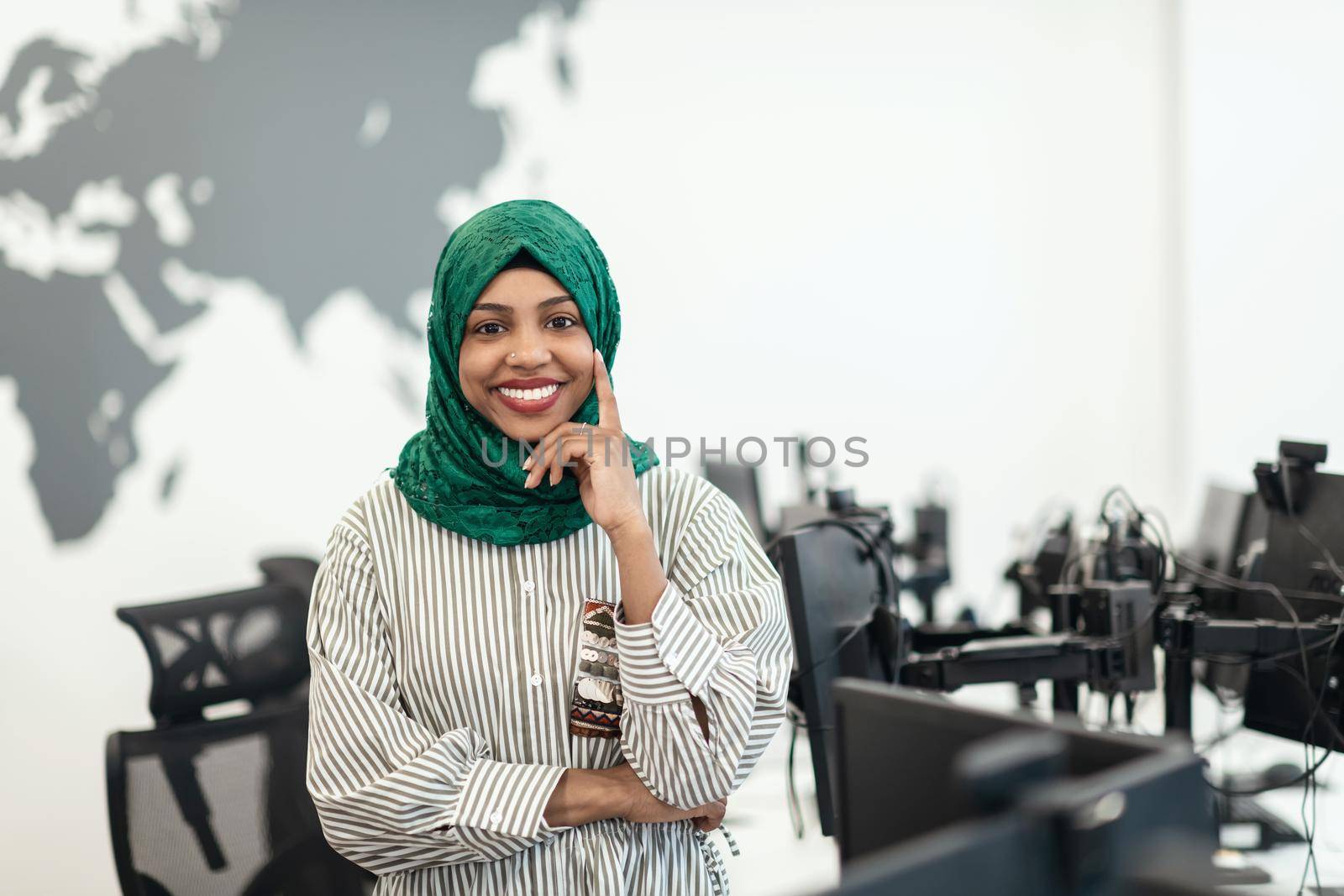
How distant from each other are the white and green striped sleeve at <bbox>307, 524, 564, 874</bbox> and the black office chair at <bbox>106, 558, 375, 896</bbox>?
607mm

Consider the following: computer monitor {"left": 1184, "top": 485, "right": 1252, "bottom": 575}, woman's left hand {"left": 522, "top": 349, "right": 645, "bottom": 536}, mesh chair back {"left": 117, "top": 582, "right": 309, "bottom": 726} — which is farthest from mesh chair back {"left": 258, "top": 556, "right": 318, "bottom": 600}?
computer monitor {"left": 1184, "top": 485, "right": 1252, "bottom": 575}

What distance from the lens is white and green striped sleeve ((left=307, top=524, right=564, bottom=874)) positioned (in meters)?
1.24

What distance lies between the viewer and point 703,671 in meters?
1.26

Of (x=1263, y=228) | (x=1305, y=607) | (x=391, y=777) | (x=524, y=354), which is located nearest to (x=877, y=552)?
(x=1305, y=607)

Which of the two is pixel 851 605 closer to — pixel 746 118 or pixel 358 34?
pixel 358 34

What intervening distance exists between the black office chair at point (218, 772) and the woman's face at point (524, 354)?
872 mm

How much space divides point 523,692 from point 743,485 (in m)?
2.55

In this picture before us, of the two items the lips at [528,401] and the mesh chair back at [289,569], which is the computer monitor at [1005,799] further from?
the mesh chair back at [289,569]

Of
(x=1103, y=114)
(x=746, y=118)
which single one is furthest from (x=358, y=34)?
(x=1103, y=114)

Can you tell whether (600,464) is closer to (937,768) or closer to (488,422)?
(488,422)

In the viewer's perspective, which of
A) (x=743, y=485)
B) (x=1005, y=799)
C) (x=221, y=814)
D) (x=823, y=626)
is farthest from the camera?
(x=743, y=485)

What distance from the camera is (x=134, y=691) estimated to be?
341 cm

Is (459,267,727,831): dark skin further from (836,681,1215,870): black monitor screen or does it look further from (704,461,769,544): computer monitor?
(704,461,769,544): computer monitor

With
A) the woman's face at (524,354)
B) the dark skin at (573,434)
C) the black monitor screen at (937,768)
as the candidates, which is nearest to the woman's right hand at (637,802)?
the dark skin at (573,434)
